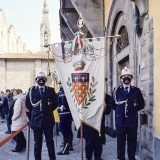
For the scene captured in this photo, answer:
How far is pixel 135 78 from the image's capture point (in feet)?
24.0

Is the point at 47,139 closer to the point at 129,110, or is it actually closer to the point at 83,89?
the point at 83,89

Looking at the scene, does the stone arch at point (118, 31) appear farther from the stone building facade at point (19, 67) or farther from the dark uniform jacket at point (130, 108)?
the stone building facade at point (19, 67)

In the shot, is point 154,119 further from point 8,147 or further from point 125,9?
point 8,147

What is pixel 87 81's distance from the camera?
5.78 m

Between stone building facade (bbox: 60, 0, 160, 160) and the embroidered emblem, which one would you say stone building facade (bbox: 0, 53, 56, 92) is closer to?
stone building facade (bbox: 60, 0, 160, 160)

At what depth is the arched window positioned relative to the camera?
8.77m

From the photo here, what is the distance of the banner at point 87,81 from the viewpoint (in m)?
5.76

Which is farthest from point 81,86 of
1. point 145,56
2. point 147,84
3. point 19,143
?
point 19,143

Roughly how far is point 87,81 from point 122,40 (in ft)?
12.1

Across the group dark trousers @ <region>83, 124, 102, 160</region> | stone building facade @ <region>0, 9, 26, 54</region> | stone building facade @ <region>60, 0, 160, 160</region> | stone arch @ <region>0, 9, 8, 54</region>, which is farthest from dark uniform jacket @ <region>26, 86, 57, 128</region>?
stone arch @ <region>0, 9, 8, 54</region>

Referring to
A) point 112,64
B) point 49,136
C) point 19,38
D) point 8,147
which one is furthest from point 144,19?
point 19,38

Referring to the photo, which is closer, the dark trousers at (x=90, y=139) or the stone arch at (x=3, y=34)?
the dark trousers at (x=90, y=139)

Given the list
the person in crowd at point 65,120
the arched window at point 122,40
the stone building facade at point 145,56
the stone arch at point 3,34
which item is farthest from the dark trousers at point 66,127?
the stone arch at point 3,34

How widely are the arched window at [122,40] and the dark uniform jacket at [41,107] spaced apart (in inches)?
116
